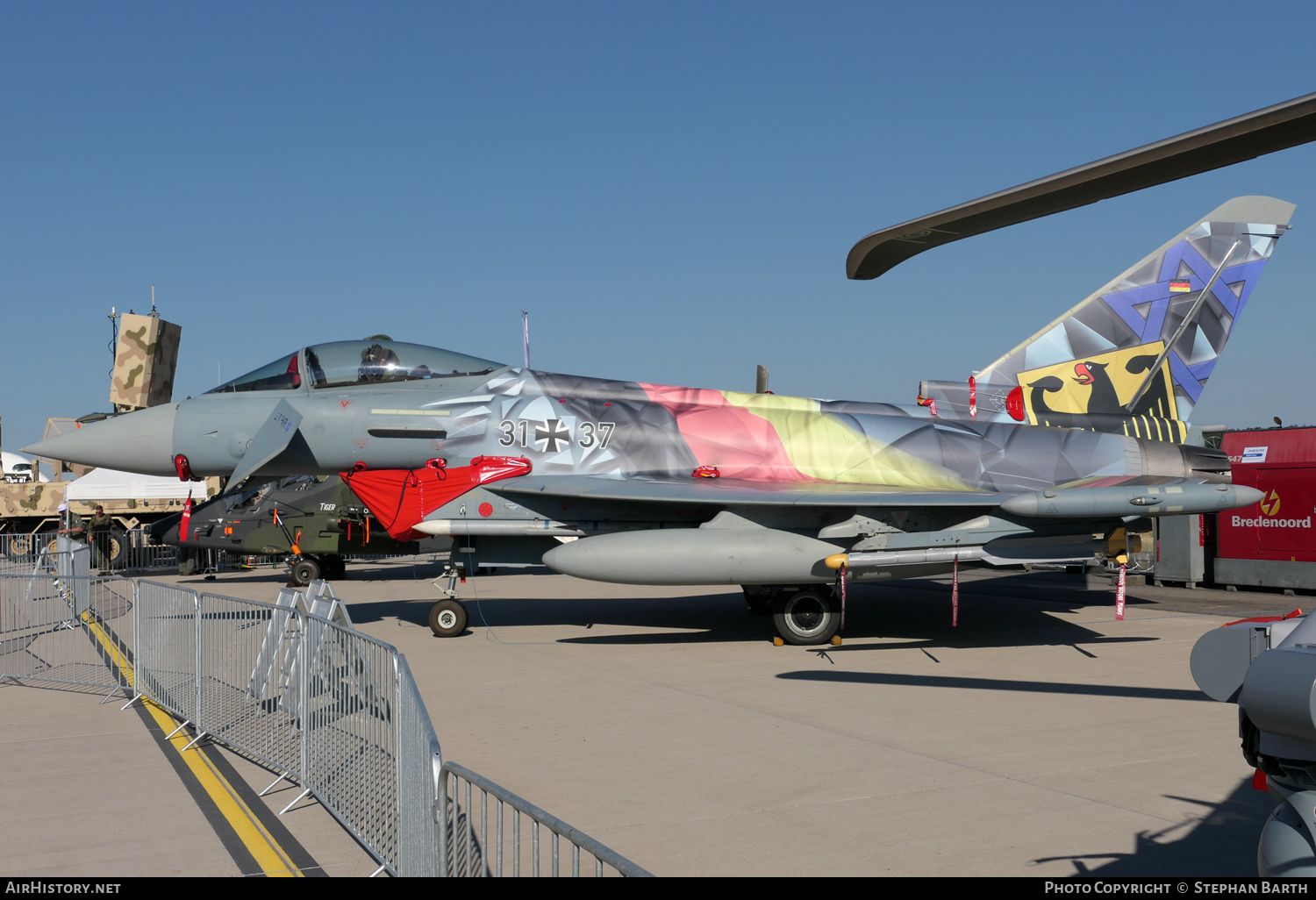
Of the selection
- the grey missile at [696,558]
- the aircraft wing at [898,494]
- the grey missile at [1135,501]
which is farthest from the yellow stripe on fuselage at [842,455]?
the grey missile at [1135,501]

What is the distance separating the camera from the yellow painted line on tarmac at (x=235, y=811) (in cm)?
461

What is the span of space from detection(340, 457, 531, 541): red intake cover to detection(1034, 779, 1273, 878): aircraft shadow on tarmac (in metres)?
8.46

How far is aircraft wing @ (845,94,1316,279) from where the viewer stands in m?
2.25

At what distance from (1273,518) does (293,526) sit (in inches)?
745

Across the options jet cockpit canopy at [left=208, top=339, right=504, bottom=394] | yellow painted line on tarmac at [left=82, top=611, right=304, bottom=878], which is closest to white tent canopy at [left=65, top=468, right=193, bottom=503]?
jet cockpit canopy at [left=208, top=339, right=504, bottom=394]

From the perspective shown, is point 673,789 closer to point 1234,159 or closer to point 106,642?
point 1234,159

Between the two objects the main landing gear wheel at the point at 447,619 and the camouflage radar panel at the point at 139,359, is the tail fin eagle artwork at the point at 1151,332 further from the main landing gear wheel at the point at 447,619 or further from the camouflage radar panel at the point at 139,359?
the camouflage radar panel at the point at 139,359

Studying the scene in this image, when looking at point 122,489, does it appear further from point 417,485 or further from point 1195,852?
point 1195,852

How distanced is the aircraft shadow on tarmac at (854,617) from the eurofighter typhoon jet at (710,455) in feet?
4.19

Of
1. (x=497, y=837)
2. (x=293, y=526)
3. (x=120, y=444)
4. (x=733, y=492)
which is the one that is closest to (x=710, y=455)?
(x=733, y=492)

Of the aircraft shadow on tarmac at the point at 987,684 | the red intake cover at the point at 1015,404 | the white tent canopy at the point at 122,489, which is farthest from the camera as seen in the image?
the white tent canopy at the point at 122,489

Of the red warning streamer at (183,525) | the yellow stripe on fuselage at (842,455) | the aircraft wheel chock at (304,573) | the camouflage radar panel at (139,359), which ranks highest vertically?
the camouflage radar panel at (139,359)

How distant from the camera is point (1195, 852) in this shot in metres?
4.57

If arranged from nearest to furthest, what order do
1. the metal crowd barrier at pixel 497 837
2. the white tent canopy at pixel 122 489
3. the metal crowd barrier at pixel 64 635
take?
the metal crowd barrier at pixel 497 837, the metal crowd barrier at pixel 64 635, the white tent canopy at pixel 122 489
